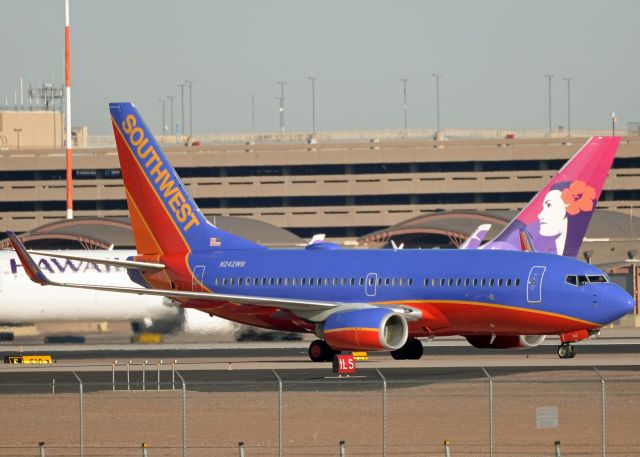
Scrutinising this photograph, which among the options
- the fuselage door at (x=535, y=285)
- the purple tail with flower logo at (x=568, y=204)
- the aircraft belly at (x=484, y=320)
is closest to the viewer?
the fuselage door at (x=535, y=285)

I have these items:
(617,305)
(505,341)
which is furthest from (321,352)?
(617,305)

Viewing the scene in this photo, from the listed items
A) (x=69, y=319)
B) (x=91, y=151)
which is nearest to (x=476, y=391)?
(x=69, y=319)

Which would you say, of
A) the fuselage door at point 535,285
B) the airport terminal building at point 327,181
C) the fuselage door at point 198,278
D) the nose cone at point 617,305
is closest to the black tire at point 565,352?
the nose cone at point 617,305

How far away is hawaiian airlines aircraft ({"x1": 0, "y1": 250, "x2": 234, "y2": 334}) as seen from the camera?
69.4 m

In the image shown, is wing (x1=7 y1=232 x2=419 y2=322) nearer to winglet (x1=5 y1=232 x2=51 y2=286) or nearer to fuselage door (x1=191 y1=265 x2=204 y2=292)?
winglet (x1=5 y1=232 x2=51 y2=286)

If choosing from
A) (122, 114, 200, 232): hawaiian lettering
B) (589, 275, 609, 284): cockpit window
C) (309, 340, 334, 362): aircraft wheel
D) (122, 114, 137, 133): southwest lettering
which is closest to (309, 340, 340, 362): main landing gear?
(309, 340, 334, 362): aircraft wheel

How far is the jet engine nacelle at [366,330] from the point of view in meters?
48.3

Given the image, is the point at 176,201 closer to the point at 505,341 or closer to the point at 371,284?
the point at 371,284

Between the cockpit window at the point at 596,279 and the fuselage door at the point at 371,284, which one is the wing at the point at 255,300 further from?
the cockpit window at the point at 596,279

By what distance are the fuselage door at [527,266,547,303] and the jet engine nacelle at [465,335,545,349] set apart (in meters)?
2.97

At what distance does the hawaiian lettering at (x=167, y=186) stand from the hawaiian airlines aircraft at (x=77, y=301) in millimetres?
12740

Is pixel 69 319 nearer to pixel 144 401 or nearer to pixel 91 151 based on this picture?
pixel 144 401

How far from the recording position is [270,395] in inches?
1524

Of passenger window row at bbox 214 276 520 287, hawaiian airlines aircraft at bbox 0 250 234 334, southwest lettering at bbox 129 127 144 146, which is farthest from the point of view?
hawaiian airlines aircraft at bbox 0 250 234 334
